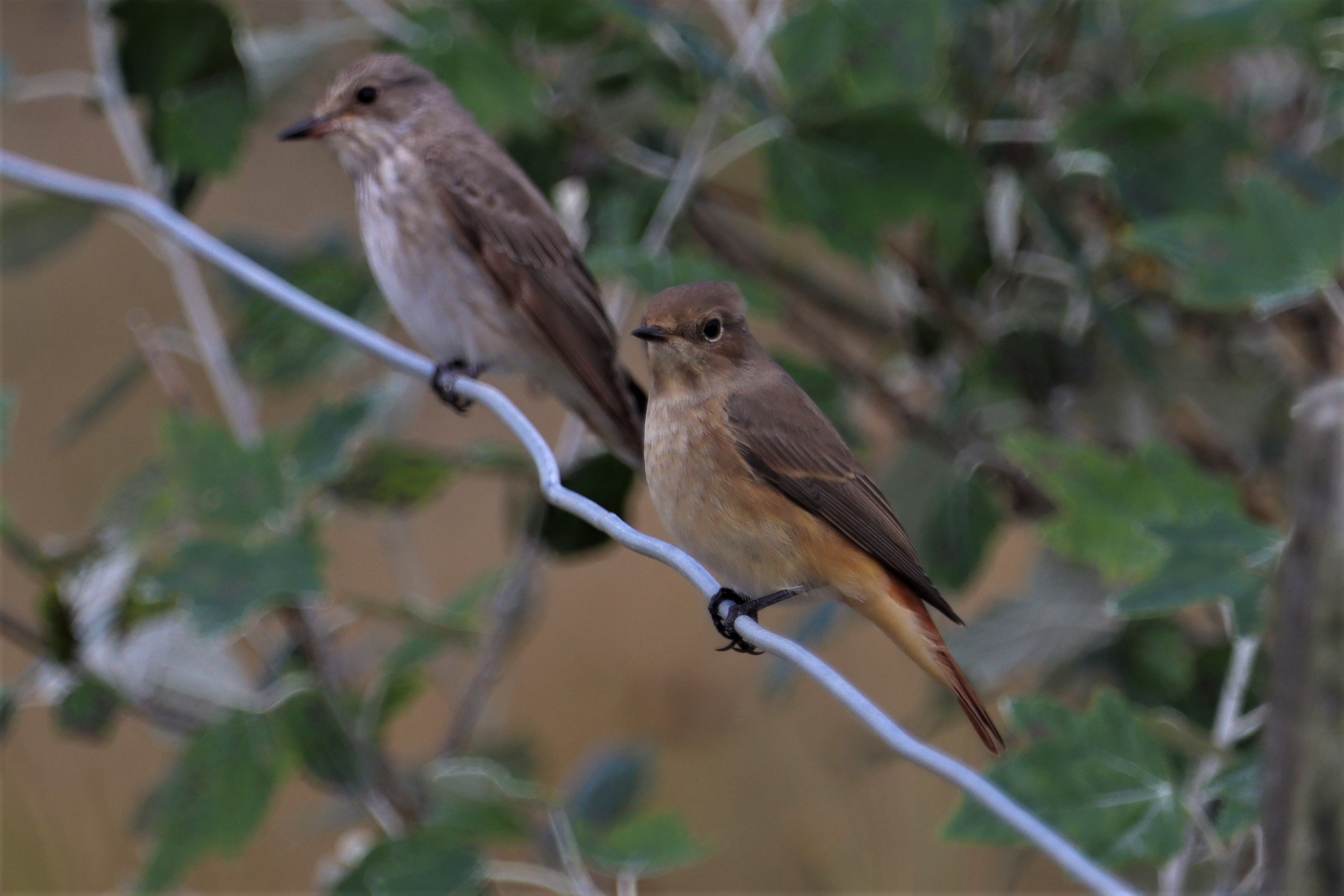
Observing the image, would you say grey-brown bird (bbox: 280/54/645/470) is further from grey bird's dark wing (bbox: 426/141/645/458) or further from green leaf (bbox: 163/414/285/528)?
green leaf (bbox: 163/414/285/528)

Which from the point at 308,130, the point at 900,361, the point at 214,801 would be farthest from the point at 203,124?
the point at 900,361

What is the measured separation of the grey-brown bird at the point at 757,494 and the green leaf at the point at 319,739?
683 mm

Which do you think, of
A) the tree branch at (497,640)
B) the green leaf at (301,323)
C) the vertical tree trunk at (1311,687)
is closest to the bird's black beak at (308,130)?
the green leaf at (301,323)

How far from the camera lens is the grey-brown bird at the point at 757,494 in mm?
1753

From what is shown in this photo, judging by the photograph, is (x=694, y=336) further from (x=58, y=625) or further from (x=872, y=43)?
(x=58, y=625)

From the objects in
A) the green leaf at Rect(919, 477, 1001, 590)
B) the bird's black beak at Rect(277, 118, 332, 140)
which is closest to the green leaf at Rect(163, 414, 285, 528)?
the bird's black beak at Rect(277, 118, 332, 140)

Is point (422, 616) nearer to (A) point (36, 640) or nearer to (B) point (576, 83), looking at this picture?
(A) point (36, 640)

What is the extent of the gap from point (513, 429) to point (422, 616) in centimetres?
62

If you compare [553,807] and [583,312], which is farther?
[583,312]

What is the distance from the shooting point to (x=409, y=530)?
15.8ft

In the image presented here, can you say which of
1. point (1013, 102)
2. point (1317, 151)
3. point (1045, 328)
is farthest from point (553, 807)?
point (1317, 151)

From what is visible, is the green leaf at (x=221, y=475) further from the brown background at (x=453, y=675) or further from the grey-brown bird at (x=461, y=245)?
the brown background at (x=453, y=675)

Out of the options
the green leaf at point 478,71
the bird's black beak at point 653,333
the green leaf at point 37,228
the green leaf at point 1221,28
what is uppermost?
the green leaf at point 1221,28

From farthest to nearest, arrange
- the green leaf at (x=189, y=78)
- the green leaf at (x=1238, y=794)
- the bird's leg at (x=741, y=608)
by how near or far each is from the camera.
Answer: the green leaf at (x=189, y=78)
the bird's leg at (x=741, y=608)
the green leaf at (x=1238, y=794)
